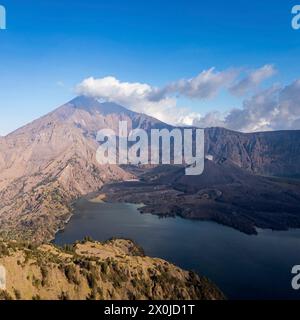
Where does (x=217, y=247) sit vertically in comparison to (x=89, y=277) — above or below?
below

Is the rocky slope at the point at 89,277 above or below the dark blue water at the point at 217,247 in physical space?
above

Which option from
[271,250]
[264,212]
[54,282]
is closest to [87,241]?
[54,282]

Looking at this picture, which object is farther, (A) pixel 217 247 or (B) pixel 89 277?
(A) pixel 217 247

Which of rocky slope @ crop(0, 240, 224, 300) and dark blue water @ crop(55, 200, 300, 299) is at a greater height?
rocky slope @ crop(0, 240, 224, 300)

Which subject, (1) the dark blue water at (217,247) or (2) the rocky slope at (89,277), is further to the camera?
(1) the dark blue water at (217,247)

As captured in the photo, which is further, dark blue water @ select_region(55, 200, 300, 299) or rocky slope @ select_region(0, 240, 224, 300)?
dark blue water @ select_region(55, 200, 300, 299)
